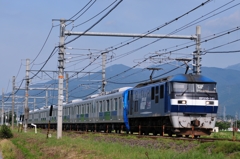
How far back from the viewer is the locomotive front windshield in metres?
27.9

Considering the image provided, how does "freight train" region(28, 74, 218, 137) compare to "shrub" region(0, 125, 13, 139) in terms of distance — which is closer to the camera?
"freight train" region(28, 74, 218, 137)

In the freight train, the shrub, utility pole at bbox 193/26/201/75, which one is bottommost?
the shrub

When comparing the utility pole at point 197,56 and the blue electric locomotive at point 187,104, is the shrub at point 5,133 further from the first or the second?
the blue electric locomotive at point 187,104

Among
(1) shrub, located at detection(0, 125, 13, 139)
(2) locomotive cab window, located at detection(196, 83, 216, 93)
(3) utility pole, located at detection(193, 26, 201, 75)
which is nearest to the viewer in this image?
(2) locomotive cab window, located at detection(196, 83, 216, 93)

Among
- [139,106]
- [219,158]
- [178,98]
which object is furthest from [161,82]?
[219,158]

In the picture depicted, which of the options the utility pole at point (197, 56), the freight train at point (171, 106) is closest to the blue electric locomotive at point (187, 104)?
the freight train at point (171, 106)

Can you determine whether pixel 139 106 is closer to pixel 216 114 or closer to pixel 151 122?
pixel 151 122

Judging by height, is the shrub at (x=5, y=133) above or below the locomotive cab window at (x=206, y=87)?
below

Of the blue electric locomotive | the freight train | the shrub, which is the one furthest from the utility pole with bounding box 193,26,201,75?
the shrub

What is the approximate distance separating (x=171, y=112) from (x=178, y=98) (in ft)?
2.84

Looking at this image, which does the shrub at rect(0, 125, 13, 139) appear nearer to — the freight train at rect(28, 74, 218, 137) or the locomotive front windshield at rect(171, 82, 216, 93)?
the freight train at rect(28, 74, 218, 137)

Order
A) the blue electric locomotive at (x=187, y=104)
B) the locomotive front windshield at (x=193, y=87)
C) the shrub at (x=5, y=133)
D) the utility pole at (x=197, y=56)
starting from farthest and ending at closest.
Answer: the shrub at (x=5, y=133)
the utility pole at (x=197, y=56)
the locomotive front windshield at (x=193, y=87)
the blue electric locomotive at (x=187, y=104)

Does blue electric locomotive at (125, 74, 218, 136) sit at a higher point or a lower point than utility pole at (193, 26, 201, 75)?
lower

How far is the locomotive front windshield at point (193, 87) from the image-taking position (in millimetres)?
27906
